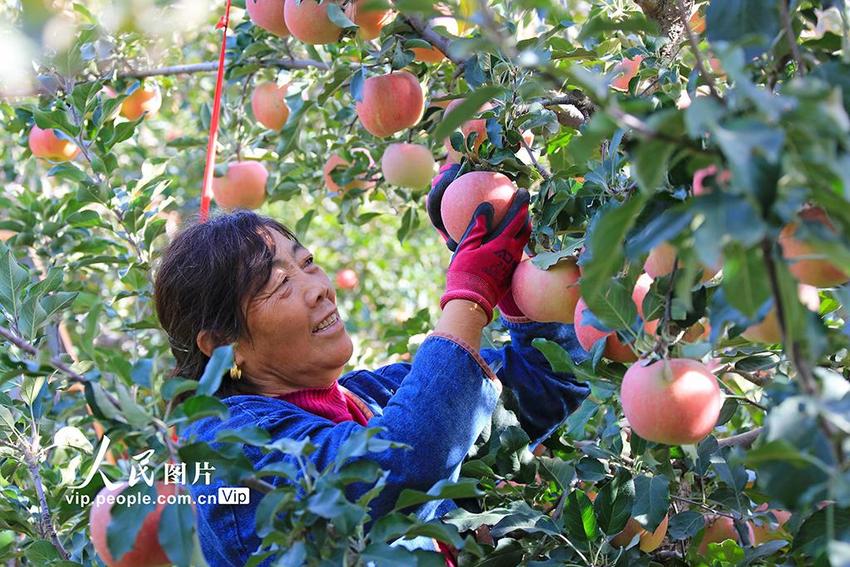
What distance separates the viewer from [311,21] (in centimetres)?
168

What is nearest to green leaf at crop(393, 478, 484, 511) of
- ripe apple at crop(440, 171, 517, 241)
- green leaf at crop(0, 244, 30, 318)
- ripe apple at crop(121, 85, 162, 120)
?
ripe apple at crop(440, 171, 517, 241)

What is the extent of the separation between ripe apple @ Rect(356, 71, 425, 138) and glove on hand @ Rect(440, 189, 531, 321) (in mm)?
398

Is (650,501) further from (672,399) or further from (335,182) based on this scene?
(335,182)

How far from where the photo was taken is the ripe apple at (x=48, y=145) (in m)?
2.38

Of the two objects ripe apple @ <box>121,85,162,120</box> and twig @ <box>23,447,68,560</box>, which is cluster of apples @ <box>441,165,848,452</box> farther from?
ripe apple @ <box>121,85,162,120</box>

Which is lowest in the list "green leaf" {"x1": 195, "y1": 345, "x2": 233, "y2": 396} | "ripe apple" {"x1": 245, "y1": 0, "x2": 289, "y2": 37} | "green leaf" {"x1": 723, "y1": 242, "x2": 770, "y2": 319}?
"ripe apple" {"x1": 245, "y1": 0, "x2": 289, "y2": 37}

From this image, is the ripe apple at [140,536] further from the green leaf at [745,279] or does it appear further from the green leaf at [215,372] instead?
the green leaf at [745,279]

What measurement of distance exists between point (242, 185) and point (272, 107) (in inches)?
8.0

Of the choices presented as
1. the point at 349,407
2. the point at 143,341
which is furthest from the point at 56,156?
the point at 349,407

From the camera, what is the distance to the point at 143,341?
2768 mm

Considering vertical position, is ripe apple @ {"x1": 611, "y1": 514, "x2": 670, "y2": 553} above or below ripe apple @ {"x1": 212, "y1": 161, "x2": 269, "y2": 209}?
above

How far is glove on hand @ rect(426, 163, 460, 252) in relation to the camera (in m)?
1.59

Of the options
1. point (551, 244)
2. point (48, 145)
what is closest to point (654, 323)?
point (551, 244)

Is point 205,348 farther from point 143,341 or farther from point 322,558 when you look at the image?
point 143,341
